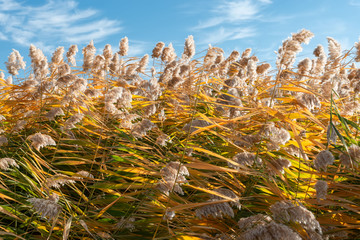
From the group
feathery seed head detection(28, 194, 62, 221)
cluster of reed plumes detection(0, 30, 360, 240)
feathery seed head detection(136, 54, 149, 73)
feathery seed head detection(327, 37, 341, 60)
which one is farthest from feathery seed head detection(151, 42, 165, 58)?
feathery seed head detection(28, 194, 62, 221)

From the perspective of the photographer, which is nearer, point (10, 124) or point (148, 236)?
point (148, 236)

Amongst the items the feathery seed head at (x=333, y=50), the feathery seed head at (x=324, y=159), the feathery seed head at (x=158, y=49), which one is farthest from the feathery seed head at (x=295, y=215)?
the feathery seed head at (x=158, y=49)

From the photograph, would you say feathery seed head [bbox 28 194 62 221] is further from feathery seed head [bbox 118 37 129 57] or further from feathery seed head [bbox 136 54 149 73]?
feathery seed head [bbox 118 37 129 57]

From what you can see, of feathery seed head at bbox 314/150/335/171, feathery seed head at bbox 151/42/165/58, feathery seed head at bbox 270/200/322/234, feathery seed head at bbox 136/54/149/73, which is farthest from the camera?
feathery seed head at bbox 136/54/149/73

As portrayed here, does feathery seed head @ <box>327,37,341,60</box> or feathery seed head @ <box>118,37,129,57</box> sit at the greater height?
feathery seed head @ <box>118,37,129,57</box>

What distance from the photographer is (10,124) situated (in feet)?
12.0

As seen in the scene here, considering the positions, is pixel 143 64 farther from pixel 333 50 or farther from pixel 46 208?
pixel 46 208

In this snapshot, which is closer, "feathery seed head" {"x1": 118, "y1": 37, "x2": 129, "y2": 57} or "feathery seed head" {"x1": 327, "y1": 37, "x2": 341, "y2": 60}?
"feathery seed head" {"x1": 327, "y1": 37, "x2": 341, "y2": 60}

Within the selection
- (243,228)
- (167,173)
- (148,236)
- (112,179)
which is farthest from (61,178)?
(243,228)

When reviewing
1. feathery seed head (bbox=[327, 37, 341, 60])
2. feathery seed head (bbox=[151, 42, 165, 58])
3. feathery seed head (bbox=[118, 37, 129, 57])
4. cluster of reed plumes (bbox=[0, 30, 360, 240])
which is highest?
feathery seed head (bbox=[118, 37, 129, 57])

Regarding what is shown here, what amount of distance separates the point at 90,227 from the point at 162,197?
434 millimetres

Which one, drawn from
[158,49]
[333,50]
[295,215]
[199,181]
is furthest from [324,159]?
[158,49]

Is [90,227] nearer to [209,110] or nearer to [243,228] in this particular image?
[243,228]

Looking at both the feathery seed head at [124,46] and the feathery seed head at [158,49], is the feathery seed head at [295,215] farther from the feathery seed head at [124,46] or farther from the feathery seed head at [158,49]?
the feathery seed head at [124,46]
